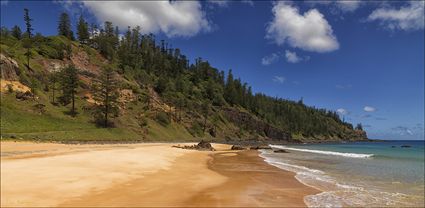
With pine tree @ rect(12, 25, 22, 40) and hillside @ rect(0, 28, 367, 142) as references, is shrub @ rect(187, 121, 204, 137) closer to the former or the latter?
hillside @ rect(0, 28, 367, 142)

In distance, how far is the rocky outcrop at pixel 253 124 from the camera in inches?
6088

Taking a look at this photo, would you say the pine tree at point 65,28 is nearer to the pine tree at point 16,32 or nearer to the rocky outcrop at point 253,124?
the pine tree at point 16,32

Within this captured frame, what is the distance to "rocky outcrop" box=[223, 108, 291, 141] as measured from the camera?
15464cm

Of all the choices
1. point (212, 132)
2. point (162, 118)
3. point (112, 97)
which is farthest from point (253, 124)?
point (112, 97)

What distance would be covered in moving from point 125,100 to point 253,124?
271ft

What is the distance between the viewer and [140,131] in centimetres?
8062

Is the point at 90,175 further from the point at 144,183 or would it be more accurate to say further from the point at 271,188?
the point at 271,188

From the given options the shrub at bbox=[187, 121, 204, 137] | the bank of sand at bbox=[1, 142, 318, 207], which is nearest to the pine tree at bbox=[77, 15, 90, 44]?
the shrub at bbox=[187, 121, 204, 137]

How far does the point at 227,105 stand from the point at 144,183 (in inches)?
5779

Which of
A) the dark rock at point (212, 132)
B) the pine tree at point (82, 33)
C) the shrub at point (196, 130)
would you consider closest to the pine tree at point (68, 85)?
the shrub at point (196, 130)

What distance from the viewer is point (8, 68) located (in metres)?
66.4

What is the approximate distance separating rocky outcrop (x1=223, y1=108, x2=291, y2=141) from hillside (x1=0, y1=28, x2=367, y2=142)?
56 centimetres

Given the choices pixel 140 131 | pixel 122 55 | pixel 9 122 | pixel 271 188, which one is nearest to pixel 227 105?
pixel 122 55

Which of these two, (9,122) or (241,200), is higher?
(9,122)
